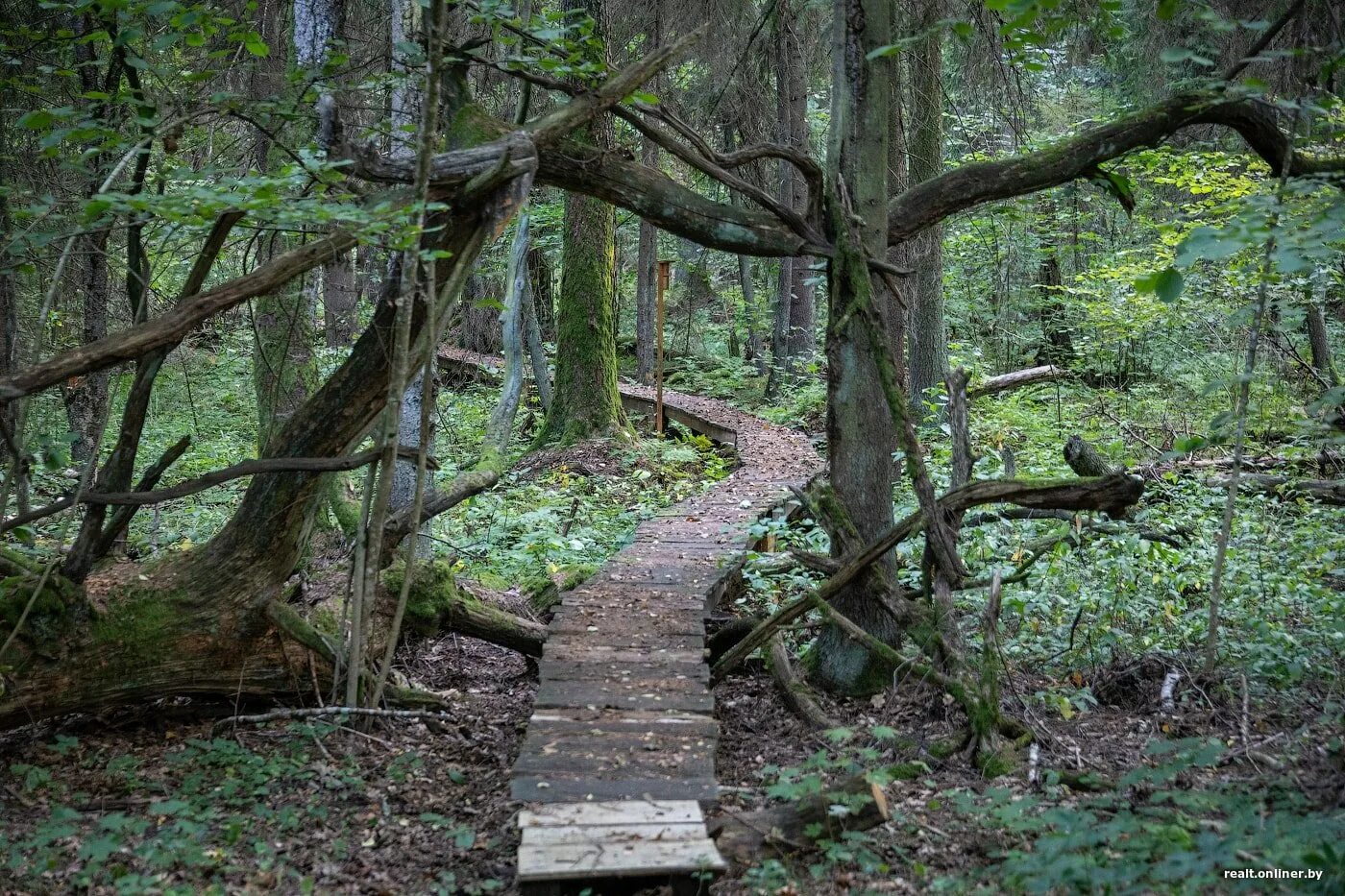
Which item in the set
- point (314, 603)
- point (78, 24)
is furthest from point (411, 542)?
point (78, 24)

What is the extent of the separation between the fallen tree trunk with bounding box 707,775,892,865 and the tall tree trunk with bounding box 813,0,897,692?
1975mm

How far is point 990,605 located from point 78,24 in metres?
9.17

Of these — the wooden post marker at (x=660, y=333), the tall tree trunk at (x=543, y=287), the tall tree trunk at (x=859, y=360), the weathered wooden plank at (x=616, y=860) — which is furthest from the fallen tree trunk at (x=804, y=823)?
the tall tree trunk at (x=543, y=287)

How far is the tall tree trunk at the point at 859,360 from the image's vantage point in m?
5.97

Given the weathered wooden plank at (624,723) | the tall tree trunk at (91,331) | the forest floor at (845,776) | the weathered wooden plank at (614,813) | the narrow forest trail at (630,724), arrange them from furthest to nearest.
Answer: the tall tree trunk at (91,331) → the weathered wooden plank at (624,723) → the weathered wooden plank at (614,813) → the narrow forest trail at (630,724) → the forest floor at (845,776)

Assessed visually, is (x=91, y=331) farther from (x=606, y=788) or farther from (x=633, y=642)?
(x=606, y=788)

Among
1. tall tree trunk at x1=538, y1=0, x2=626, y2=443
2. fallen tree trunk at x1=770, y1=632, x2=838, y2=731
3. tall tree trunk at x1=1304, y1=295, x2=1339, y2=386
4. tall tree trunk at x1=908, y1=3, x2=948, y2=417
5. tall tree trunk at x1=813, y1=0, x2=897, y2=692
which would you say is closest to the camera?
fallen tree trunk at x1=770, y1=632, x2=838, y2=731

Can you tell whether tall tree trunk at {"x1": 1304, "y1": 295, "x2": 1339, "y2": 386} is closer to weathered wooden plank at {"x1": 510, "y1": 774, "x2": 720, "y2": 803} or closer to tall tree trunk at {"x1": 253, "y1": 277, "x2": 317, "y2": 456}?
weathered wooden plank at {"x1": 510, "y1": 774, "x2": 720, "y2": 803}

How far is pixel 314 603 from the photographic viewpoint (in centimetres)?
612

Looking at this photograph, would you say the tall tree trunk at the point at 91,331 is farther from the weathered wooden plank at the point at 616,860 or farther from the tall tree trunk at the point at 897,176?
the tall tree trunk at the point at 897,176

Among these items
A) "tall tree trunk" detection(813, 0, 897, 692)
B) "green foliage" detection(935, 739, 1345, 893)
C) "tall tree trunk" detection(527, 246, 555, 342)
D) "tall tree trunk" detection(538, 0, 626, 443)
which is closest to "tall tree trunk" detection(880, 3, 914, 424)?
"tall tree trunk" detection(813, 0, 897, 692)

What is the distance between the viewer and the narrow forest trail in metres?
3.88

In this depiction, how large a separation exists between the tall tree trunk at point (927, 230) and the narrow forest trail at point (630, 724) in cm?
325

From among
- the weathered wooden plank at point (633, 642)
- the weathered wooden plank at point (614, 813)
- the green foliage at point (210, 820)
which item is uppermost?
the weathered wooden plank at point (633, 642)
